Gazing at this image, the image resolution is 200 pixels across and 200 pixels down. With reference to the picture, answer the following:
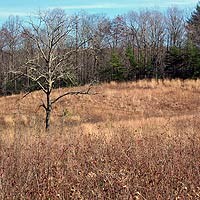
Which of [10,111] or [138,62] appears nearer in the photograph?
[10,111]

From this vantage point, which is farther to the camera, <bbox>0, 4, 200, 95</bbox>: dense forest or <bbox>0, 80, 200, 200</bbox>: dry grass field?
<bbox>0, 4, 200, 95</bbox>: dense forest

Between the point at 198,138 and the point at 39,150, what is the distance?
2.51 metres

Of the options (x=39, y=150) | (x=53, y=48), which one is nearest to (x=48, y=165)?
(x=39, y=150)

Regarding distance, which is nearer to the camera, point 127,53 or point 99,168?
point 99,168

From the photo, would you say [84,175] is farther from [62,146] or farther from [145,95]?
[145,95]

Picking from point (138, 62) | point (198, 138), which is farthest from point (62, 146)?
point (138, 62)

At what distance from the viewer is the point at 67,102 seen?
32.2 meters

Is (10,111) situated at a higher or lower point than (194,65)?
lower

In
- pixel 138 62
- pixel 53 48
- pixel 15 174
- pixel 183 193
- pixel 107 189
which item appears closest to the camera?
pixel 183 193

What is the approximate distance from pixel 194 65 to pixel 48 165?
41.6 meters

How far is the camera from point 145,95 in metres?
33.2

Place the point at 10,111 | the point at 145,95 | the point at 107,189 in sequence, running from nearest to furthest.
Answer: the point at 107,189 → the point at 10,111 → the point at 145,95

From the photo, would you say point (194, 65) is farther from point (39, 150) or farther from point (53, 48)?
point (39, 150)

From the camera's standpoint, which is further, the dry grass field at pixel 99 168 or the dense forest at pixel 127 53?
the dense forest at pixel 127 53
